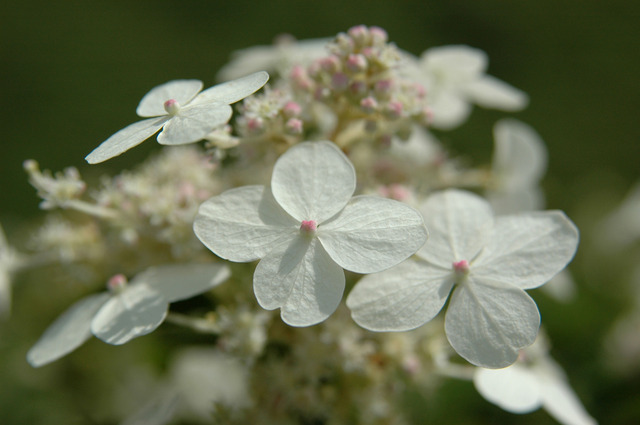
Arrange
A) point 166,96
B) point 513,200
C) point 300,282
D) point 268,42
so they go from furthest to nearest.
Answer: point 268,42
point 513,200
point 166,96
point 300,282

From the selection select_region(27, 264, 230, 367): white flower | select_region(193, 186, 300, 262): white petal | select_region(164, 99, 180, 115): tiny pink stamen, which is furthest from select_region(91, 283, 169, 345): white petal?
select_region(164, 99, 180, 115): tiny pink stamen

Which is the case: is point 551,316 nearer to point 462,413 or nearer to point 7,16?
point 462,413

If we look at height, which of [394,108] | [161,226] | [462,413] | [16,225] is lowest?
[462,413]

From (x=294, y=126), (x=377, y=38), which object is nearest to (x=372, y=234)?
(x=294, y=126)

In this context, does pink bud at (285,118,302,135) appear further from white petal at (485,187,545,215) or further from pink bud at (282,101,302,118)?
white petal at (485,187,545,215)

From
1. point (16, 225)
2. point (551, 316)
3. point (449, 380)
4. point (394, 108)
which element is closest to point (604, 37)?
point (551, 316)

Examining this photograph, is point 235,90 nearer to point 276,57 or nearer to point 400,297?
point 400,297
